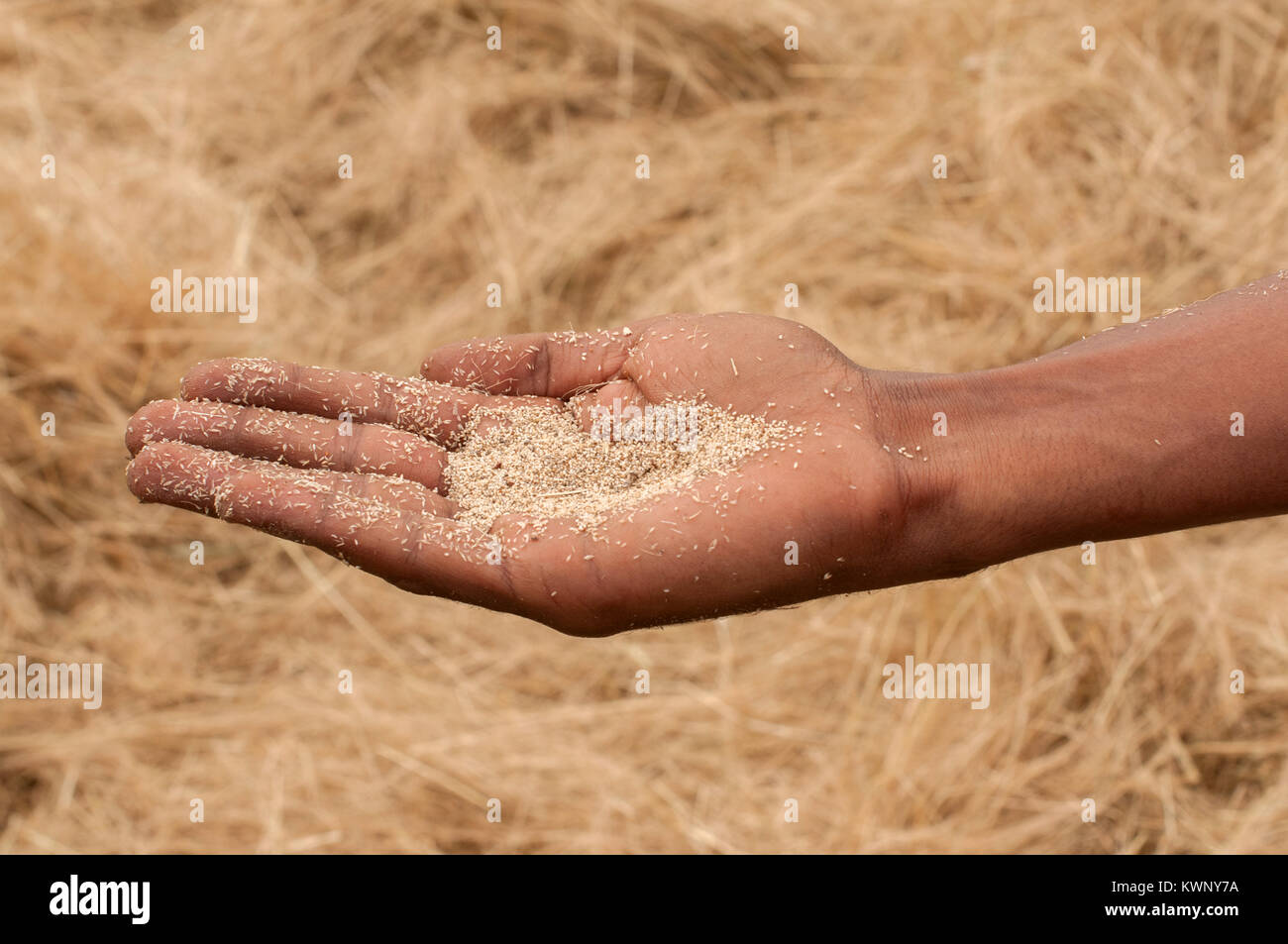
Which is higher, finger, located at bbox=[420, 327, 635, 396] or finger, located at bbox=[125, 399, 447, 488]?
finger, located at bbox=[420, 327, 635, 396]

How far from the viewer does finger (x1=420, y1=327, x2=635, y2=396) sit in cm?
241

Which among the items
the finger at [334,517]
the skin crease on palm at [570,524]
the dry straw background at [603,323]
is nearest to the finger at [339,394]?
the skin crease on palm at [570,524]

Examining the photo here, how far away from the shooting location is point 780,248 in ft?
12.4

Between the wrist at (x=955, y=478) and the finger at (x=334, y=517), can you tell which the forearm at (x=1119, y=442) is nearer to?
the wrist at (x=955, y=478)

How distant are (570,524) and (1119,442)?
0.97 m

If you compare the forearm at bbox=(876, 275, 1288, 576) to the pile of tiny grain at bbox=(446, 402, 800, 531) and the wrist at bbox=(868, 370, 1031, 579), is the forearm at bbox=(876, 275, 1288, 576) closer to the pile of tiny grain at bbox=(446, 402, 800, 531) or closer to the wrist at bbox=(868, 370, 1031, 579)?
the wrist at bbox=(868, 370, 1031, 579)

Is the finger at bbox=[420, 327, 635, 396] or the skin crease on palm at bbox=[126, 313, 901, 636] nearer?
the skin crease on palm at bbox=[126, 313, 901, 636]

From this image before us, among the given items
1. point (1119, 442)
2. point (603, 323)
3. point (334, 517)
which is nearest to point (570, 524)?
point (334, 517)

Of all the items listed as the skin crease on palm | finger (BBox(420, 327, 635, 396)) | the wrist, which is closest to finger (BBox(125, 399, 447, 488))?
the skin crease on palm

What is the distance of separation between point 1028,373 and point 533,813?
5.31 feet

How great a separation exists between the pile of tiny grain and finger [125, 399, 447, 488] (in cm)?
8

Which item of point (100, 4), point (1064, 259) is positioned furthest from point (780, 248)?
point (100, 4)

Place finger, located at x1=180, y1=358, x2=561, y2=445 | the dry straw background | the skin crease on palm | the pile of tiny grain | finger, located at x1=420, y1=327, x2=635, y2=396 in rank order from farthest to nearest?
1. the dry straw background
2. finger, located at x1=420, y1=327, x2=635, y2=396
3. finger, located at x1=180, y1=358, x2=561, y2=445
4. the pile of tiny grain
5. the skin crease on palm

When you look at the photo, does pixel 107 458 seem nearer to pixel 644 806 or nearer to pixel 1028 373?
pixel 644 806
